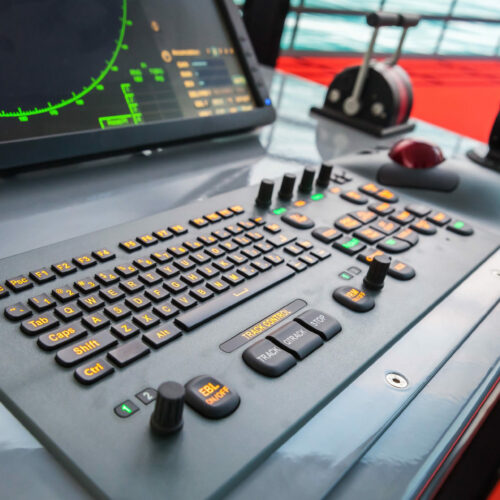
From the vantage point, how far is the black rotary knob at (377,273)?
48 cm

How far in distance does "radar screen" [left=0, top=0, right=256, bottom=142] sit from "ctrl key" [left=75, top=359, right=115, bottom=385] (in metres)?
0.31

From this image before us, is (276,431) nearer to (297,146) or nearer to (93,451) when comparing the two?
(93,451)

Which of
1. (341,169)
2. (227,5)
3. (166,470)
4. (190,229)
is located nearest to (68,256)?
(190,229)

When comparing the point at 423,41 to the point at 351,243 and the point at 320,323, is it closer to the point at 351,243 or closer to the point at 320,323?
the point at 351,243

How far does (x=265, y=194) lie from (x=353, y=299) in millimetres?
191

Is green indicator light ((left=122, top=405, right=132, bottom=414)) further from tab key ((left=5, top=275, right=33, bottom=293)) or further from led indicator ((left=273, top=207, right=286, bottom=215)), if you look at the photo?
led indicator ((left=273, top=207, right=286, bottom=215))

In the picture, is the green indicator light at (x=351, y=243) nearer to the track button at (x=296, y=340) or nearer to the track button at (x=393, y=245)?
the track button at (x=393, y=245)

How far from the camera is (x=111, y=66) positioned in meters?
0.66

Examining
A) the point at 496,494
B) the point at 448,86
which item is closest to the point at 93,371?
the point at 496,494

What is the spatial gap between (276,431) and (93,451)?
11 centimetres

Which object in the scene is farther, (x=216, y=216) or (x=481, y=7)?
(x=481, y=7)

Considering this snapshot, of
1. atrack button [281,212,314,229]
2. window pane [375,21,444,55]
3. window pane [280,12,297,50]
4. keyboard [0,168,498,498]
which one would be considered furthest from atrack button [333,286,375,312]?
window pane [375,21,444,55]

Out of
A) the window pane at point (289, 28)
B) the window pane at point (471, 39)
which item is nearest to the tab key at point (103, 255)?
the window pane at point (289, 28)

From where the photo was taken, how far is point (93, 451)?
0.30 m
